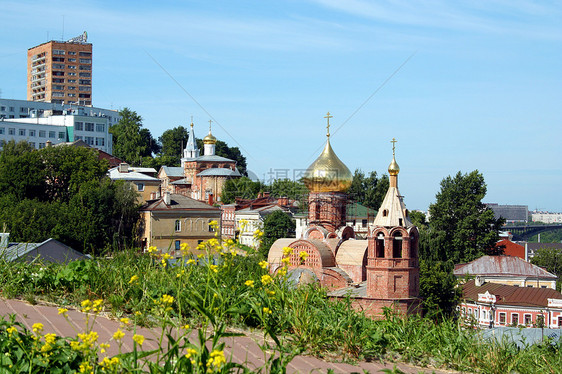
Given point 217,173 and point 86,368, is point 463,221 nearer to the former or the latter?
point 217,173

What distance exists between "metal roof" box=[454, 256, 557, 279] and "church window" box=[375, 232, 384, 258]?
74.5 ft

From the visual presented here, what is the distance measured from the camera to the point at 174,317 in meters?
5.48

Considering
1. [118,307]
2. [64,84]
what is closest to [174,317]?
[118,307]

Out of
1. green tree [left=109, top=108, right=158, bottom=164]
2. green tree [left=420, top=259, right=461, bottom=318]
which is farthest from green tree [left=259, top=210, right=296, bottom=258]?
green tree [left=109, top=108, right=158, bottom=164]

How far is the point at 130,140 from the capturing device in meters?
74.9

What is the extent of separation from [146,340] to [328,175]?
21.8 metres

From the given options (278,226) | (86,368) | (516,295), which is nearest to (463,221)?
(278,226)

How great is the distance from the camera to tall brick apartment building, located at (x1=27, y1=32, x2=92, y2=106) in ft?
319

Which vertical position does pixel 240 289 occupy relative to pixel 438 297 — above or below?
above

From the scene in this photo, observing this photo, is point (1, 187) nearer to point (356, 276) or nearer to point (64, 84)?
point (356, 276)

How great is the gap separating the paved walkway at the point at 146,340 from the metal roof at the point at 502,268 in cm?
4024

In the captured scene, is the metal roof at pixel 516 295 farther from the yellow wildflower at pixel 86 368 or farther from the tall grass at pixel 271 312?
the yellow wildflower at pixel 86 368

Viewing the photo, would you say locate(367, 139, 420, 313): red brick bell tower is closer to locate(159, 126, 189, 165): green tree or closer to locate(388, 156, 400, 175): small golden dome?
locate(388, 156, 400, 175): small golden dome

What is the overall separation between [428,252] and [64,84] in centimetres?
6833
